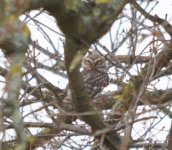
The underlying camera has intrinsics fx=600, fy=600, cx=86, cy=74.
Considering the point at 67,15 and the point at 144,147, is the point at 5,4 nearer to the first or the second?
the point at 67,15

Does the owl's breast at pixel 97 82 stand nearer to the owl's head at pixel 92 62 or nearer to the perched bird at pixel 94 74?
the perched bird at pixel 94 74

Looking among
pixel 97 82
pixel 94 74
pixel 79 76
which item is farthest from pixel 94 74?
pixel 79 76

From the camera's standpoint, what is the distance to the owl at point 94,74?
773cm

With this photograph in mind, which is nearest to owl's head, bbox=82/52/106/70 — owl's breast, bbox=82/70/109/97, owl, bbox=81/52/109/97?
owl, bbox=81/52/109/97

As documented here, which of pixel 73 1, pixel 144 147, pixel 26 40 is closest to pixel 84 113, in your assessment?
pixel 144 147

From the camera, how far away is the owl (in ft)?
25.4

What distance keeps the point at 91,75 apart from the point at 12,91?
251 inches

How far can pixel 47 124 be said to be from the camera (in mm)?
5082

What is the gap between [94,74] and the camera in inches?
338

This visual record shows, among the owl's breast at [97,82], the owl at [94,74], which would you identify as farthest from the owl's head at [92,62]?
the owl's breast at [97,82]

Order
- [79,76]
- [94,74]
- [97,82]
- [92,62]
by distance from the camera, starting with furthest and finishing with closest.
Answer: [92,62], [94,74], [97,82], [79,76]

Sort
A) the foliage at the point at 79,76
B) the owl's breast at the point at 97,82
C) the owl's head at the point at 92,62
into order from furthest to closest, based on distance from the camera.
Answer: the owl's head at the point at 92,62, the owl's breast at the point at 97,82, the foliage at the point at 79,76

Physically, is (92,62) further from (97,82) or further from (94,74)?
(97,82)

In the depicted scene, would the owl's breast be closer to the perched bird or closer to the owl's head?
the perched bird
